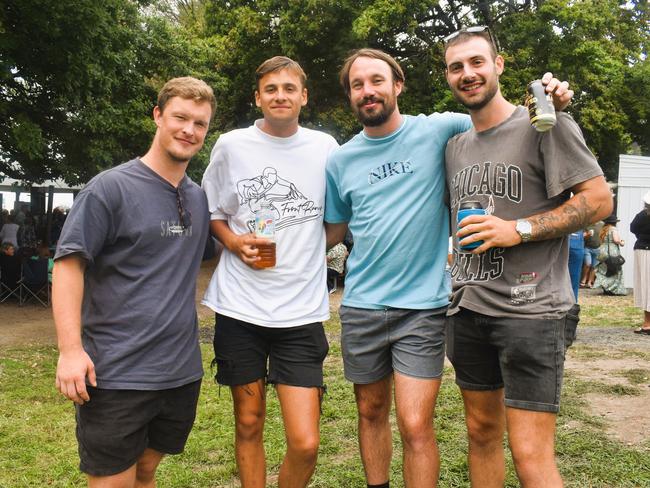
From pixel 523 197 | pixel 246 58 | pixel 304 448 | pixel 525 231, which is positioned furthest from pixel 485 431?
pixel 246 58

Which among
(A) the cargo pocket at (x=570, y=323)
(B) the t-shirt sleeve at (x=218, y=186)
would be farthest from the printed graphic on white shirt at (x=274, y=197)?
(A) the cargo pocket at (x=570, y=323)

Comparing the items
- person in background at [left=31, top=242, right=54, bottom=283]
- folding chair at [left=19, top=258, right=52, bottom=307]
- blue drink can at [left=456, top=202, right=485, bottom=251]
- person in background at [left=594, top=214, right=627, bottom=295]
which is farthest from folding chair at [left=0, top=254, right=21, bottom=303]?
person in background at [left=594, top=214, right=627, bottom=295]

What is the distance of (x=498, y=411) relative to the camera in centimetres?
319

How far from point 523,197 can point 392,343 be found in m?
1.07

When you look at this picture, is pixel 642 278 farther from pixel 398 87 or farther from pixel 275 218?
pixel 275 218

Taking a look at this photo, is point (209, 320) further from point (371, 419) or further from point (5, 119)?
point (371, 419)

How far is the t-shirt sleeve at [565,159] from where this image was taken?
2738mm

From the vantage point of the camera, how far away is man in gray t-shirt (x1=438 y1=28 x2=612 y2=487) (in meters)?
2.77

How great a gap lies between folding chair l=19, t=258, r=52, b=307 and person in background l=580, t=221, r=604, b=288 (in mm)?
13394

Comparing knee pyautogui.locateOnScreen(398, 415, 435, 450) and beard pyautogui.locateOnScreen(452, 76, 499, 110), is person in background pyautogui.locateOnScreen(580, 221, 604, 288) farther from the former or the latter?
A: beard pyautogui.locateOnScreen(452, 76, 499, 110)

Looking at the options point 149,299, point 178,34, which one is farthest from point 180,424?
point 178,34

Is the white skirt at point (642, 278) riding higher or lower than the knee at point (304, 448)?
higher

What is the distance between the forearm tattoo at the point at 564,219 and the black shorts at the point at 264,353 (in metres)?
1.37

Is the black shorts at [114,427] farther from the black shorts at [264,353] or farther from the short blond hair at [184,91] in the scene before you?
the short blond hair at [184,91]
